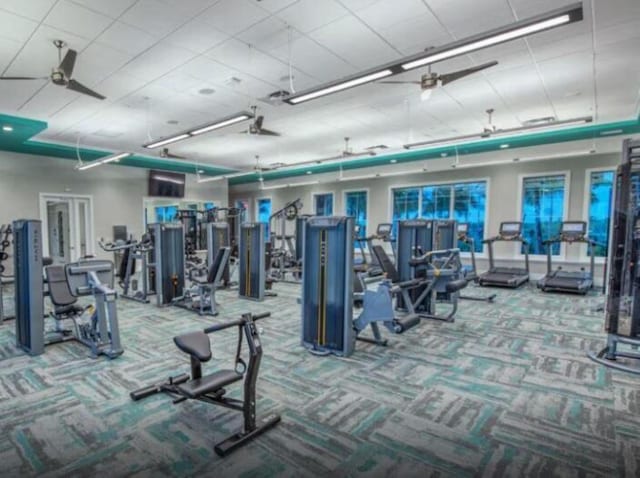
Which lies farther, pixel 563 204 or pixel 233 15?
pixel 563 204

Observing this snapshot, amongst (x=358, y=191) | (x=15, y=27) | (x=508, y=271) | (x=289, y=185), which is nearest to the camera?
(x=15, y=27)

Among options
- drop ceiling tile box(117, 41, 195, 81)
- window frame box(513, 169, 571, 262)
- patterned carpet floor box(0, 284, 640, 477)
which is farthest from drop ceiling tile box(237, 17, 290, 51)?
window frame box(513, 169, 571, 262)

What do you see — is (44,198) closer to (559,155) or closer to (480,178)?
(480,178)

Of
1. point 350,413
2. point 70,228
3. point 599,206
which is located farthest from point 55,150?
point 599,206

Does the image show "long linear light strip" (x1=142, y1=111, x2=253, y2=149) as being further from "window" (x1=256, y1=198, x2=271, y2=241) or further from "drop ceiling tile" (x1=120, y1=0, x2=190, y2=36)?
"window" (x1=256, y1=198, x2=271, y2=241)

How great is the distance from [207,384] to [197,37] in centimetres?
342

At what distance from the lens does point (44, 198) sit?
9000 mm

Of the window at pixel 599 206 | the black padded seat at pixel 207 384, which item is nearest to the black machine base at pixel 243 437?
the black padded seat at pixel 207 384

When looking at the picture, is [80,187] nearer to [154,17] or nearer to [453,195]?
[154,17]

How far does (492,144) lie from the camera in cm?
846

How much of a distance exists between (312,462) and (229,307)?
430 centimetres

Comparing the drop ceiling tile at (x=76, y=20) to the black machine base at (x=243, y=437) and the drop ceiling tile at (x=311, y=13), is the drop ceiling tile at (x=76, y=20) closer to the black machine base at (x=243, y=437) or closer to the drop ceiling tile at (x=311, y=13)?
the drop ceiling tile at (x=311, y=13)

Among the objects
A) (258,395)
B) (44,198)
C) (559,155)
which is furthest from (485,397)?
(44,198)

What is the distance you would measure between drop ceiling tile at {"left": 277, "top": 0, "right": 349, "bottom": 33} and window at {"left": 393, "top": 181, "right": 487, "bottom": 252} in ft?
19.4
